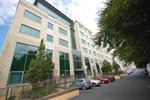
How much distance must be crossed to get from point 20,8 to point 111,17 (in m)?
18.6

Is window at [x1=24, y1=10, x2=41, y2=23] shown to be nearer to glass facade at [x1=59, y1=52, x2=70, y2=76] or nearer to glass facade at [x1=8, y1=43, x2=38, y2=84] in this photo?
glass facade at [x1=8, y1=43, x2=38, y2=84]

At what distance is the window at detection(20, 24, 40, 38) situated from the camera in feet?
74.6

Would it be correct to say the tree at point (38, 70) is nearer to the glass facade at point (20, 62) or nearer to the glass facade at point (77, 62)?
the glass facade at point (20, 62)

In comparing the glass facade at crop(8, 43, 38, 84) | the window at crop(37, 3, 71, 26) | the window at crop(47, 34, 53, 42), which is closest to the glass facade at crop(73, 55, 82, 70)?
the window at crop(47, 34, 53, 42)

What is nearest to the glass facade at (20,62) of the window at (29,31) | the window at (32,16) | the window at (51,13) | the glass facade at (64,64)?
the window at (29,31)

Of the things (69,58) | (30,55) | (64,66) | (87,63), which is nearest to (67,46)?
(69,58)

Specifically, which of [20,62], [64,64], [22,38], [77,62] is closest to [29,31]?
[22,38]

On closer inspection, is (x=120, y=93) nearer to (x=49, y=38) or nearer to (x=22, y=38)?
(x=22, y=38)

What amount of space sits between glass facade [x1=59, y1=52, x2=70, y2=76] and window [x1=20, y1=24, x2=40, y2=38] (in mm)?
7521

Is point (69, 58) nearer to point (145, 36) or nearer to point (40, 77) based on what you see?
point (40, 77)

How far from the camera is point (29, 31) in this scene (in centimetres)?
2397

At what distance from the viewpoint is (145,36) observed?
28.7ft

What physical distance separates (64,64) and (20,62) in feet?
39.1

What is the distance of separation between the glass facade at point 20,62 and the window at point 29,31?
218 centimetres
